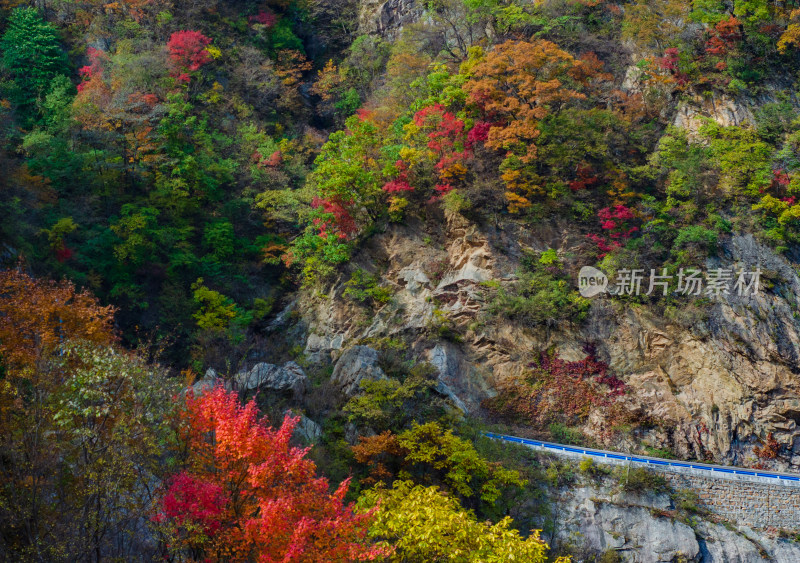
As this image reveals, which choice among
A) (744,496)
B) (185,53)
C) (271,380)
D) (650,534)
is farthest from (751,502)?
(185,53)

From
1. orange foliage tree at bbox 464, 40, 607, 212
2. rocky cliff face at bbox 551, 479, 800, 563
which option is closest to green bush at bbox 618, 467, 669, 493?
rocky cliff face at bbox 551, 479, 800, 563

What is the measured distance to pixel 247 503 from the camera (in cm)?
1155

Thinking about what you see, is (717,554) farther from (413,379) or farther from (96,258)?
(96,258)

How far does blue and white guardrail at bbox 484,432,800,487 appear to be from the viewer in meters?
18.9

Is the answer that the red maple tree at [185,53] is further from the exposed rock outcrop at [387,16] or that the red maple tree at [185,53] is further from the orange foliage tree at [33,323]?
the orange foliage tree at [33,323]

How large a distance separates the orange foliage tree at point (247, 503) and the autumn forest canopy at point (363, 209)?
0.08 m

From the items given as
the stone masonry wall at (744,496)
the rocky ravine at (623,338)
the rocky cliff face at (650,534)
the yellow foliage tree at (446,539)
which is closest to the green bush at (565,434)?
the rocky ravine at (623,338)

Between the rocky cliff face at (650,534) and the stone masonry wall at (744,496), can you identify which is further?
the stone masonry wall at (744,496)

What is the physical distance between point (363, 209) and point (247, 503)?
59.0 ft

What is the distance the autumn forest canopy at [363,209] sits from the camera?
41.3 ft

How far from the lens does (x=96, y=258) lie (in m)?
24.6

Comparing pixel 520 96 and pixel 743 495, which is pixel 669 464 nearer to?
pixel 743 495

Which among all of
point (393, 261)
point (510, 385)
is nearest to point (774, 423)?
point (510, 385)

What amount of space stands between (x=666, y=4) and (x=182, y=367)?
28.8m
